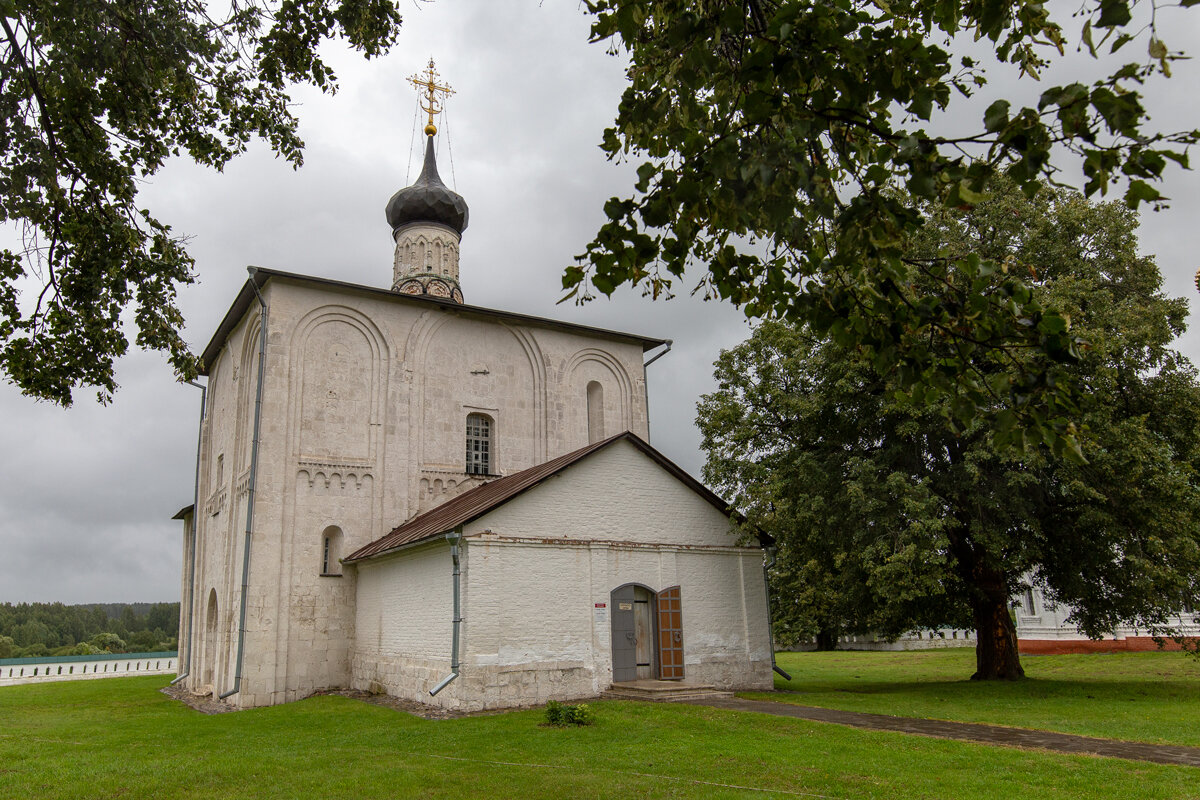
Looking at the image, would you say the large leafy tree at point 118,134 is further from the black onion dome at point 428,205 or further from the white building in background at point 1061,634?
the white building in background at point 1061,634

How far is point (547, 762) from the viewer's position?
944 cm

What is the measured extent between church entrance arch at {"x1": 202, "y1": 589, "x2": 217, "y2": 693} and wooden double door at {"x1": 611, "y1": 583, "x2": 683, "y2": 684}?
10.3 m

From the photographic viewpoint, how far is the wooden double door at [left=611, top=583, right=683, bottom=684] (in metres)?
16.0

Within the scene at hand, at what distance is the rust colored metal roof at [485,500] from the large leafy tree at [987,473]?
169cm

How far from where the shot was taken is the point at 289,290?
19531 mm

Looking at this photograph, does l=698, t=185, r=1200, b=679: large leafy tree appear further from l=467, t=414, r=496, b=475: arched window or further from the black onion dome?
the black onion dome

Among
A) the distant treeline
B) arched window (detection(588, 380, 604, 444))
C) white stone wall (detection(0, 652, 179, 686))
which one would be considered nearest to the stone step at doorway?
arched window (detection(588, 380, 604, 444))

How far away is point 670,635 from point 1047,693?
23.9 ft

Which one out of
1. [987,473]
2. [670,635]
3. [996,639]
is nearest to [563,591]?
[670,635]

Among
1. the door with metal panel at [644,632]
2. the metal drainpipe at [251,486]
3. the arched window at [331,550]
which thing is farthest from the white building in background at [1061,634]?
the metal drainpipe at [251,486]

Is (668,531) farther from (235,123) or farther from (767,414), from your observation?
(235,123)

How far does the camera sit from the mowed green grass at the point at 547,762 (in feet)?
25.7

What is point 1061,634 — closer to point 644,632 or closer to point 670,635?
point 670,635

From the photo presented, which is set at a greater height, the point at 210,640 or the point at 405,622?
the point at 405,622
